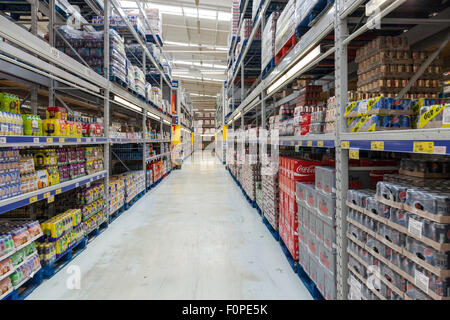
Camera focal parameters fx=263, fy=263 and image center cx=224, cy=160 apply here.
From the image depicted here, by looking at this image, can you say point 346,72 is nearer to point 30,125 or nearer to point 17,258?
point 30,125

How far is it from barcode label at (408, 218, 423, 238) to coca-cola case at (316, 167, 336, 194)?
776mm

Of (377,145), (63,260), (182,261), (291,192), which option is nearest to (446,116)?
(377,145)

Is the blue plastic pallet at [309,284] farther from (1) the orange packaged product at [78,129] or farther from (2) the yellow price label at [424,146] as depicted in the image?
(1) the orange packaged product at [78,129]

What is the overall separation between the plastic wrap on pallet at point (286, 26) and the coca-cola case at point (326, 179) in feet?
5.50

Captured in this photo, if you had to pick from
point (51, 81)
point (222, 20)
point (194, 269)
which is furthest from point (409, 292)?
point (222, 20)

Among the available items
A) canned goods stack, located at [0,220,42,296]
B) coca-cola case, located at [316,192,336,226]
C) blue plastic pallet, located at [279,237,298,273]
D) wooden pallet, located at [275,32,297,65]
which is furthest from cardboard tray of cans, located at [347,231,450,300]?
canned goods stack, located at [0,220,42,296]

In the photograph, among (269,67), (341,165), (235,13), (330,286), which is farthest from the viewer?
(235,13)

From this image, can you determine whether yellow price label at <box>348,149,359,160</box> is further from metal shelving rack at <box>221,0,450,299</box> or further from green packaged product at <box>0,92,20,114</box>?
green packaged product at <box>0,92,20,114</box>

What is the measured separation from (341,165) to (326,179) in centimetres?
27

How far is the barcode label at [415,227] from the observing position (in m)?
1.21

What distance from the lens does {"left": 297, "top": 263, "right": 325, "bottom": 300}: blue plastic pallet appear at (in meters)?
2.40

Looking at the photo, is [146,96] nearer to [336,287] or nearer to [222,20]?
[336,287]

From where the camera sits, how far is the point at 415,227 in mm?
1241

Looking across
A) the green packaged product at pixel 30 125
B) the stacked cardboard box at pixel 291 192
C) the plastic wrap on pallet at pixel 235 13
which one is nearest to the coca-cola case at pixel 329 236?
the stacked cardboard box at pixel 291 192
